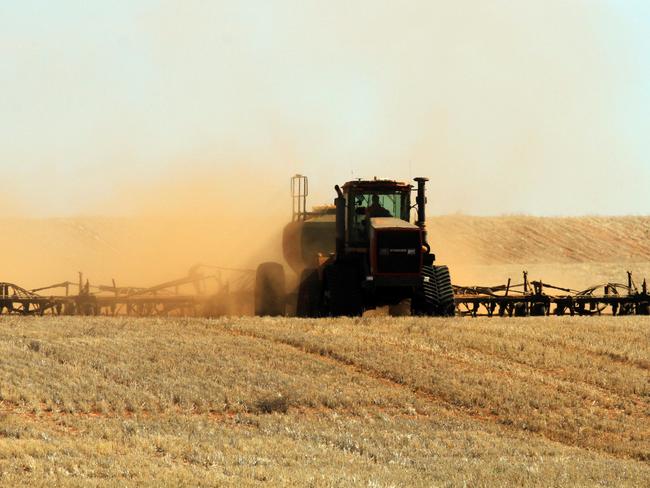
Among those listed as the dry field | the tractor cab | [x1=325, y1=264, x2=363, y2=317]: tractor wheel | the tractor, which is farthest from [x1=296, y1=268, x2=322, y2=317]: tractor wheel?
the dry field

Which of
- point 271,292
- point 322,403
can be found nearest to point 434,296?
point 271,292

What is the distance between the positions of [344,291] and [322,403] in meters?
10.6

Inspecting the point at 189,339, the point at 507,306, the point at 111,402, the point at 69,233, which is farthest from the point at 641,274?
the point at 111,402

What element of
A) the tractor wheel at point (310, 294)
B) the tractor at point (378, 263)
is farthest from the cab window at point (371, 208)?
the tractor wheel at point (310, 294)

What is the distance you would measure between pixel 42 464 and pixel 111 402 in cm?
564

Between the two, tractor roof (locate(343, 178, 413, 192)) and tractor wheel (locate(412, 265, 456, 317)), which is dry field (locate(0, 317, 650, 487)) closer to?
tractor wheel (locate(412, 265, 456, 317))

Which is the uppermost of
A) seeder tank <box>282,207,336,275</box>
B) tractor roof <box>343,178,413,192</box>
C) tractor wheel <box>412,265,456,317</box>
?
tractor roof <box>343,178,413,192</box>

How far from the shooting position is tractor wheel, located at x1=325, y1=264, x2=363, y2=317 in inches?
1206

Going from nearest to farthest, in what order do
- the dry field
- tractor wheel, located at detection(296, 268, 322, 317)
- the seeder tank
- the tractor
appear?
the dry field, the tractor, tractor wheel, located at detection(296, 268, 322, 317), the seeder tank

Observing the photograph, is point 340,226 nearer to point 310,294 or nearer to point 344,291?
point 344,291

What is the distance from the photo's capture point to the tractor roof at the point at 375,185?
3092 centimetres

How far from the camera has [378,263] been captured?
2997 cm

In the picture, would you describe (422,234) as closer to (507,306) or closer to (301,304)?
(301,304)

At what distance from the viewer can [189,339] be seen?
1031 inches
